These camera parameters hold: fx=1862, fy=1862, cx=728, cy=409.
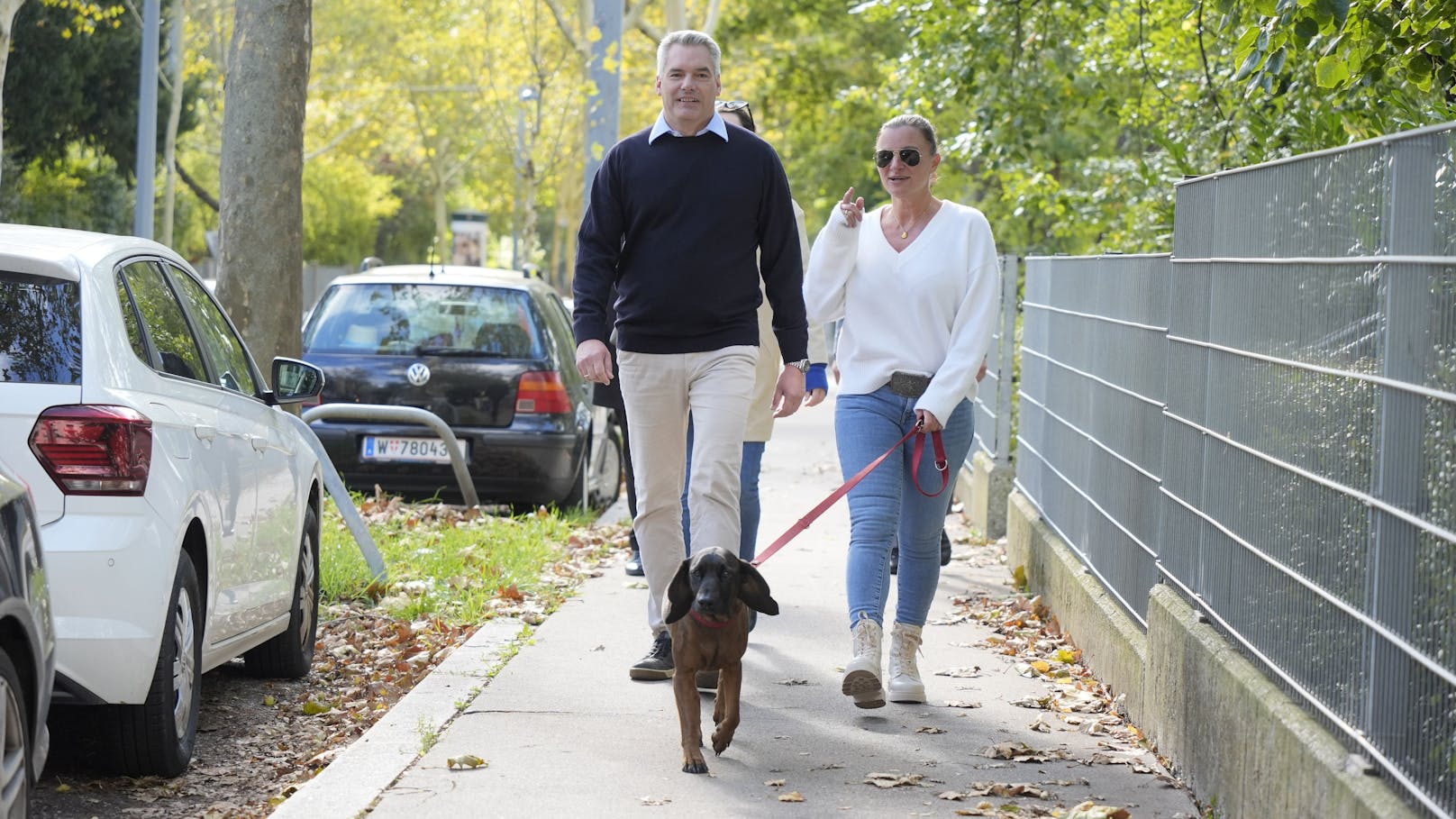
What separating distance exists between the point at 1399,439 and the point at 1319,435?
60 cm

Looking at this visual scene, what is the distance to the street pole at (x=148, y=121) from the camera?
827 inches

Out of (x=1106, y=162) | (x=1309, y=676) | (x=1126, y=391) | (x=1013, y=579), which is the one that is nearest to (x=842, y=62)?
(x=1106, y=162)

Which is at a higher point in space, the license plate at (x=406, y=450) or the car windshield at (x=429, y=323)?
the car windshield at (x=429, y=323)

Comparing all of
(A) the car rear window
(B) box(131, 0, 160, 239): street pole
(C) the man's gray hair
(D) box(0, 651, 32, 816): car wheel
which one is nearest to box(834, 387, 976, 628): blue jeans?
(C) the man's gray hair

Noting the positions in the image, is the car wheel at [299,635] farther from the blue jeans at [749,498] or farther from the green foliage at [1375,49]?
the green foliage at [1375,49]

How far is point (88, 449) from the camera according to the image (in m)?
4.90

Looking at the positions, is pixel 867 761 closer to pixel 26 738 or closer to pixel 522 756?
pixel 522 756

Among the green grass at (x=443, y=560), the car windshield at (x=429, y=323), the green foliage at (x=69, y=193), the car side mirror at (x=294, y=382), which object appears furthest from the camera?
the green foliage at (x=69, y=193)

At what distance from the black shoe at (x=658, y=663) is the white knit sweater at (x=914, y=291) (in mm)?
1160

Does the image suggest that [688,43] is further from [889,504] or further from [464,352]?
[464,352]

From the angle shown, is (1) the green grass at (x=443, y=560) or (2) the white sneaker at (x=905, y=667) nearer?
(2) the white sneaker at (x=905, y=667)

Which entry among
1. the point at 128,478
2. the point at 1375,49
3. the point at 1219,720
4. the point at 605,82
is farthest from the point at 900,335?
the point at 605,82

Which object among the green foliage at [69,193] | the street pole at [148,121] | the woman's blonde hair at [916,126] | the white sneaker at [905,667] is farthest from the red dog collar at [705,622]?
the green foliage at [69,193]

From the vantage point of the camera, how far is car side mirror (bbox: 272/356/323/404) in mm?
6875
